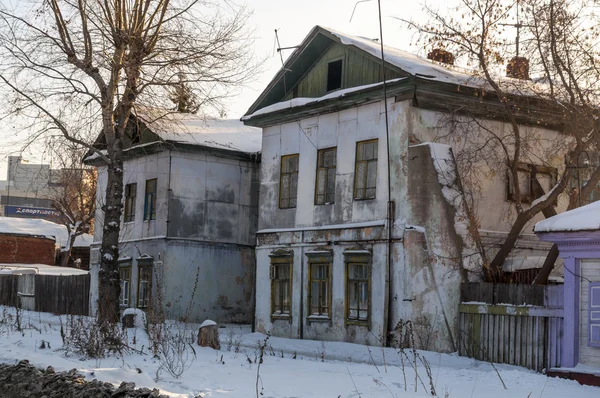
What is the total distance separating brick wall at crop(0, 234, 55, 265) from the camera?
52500 mm

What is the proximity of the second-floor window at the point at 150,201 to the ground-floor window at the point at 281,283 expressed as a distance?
635 cm

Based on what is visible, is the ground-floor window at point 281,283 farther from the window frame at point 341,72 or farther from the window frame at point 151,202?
the window frame at point 151,202

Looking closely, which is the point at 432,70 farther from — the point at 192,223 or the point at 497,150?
the point at 192,223

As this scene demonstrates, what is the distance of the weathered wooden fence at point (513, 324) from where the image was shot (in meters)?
16.6

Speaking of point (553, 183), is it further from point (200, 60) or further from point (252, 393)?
point (252, 393)

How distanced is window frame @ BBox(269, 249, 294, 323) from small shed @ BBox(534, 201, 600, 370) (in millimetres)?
10827

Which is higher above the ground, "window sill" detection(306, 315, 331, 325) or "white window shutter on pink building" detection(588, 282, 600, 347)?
"white window shutter on pink building" detection(588, 282, 600, 347)

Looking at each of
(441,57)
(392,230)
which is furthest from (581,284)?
(441,57)

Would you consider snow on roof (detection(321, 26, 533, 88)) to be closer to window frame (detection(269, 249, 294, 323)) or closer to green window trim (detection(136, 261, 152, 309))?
window frame (detection(269, 249, 294, 323))

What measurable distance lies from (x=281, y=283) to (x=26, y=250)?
33086mm

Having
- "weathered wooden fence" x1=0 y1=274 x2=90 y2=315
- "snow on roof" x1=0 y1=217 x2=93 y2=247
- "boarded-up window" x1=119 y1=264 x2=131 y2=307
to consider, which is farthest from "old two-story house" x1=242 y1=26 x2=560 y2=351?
"snow on roof" x1=0 y1=217 x2=93 y2=247

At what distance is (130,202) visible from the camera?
3122cm

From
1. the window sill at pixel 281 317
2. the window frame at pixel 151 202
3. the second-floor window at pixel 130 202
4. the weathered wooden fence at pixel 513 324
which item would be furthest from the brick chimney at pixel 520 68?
the second-floor window at pixel 130 202

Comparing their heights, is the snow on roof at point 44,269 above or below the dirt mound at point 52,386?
above
